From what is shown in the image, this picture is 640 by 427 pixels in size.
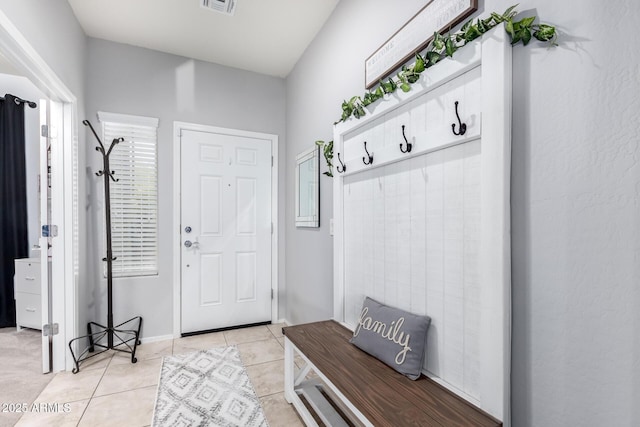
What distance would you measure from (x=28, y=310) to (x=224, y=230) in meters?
2.17

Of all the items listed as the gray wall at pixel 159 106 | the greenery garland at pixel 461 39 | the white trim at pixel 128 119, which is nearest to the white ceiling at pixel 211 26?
the gray wall at pixel 159 106

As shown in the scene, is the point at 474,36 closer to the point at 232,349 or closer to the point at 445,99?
the point at 445,99

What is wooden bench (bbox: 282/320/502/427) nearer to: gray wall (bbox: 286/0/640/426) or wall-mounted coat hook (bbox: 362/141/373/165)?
gray wall (bbox: 286/0/640/426)

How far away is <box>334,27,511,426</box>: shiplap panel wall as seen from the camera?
3.35ft

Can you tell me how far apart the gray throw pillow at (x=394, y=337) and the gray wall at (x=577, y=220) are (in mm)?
369

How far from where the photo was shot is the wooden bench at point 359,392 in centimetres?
105

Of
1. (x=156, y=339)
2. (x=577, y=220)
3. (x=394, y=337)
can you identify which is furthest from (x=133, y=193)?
(x=577, y=220)

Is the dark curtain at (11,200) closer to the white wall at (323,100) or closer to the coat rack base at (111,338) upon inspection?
the coat rack base at (111,338)

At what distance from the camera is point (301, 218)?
9.49 feet

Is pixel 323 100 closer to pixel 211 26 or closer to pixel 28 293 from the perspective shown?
pixel 211 26

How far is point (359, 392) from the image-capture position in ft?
3.97

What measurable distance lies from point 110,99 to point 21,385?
2.32 metres

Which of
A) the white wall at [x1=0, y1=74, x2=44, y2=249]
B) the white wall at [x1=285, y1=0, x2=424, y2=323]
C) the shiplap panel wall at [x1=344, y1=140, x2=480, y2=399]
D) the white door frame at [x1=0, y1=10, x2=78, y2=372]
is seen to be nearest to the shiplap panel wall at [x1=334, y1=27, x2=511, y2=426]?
the shiplap panel wall at [x1=344, y1=140, x2=480, y2=399]

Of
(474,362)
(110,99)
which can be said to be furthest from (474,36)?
(110,99)
